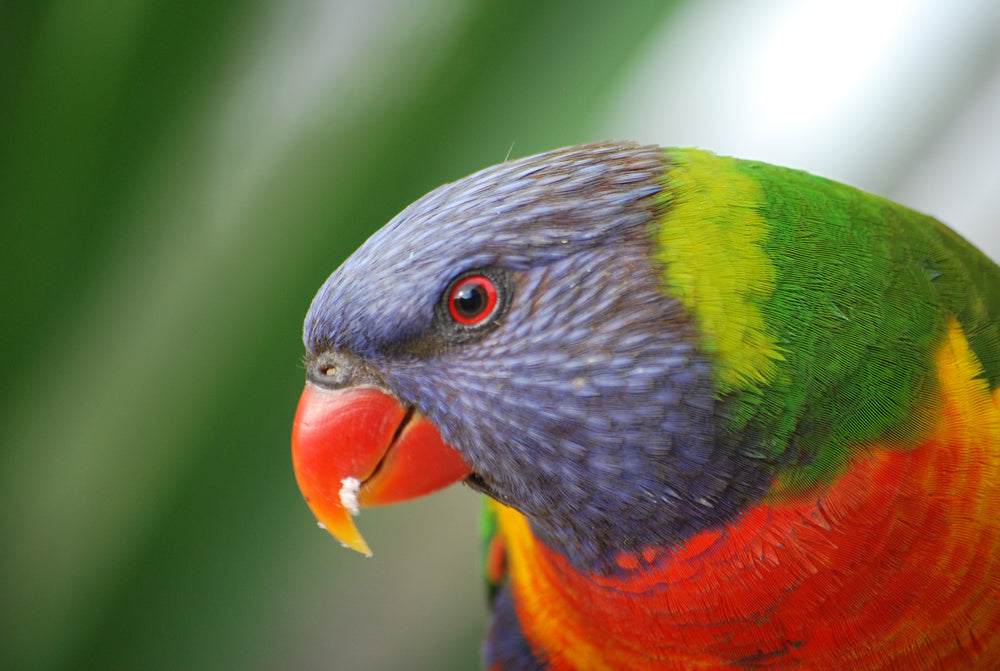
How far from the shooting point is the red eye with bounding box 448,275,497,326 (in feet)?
3.01

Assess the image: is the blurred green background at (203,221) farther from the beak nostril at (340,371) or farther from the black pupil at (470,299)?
the black pupil at (470,299)

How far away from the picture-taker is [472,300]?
0.92 m

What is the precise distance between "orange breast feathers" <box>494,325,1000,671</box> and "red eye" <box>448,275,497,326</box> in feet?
1.36

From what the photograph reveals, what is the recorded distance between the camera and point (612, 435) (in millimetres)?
910

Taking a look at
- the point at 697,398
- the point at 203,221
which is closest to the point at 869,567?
the point at 697,398

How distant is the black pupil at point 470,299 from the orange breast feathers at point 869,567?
422 mm

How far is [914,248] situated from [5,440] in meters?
1.69

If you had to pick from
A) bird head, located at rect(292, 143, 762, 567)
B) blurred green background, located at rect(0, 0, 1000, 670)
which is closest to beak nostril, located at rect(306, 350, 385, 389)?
bird head, located at rect(292, 143, 762, 567)

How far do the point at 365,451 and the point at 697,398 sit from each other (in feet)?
1.54

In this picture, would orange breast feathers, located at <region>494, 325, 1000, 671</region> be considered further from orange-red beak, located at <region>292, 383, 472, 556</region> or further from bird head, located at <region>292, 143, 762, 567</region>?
orange-red beak, located at <region>292, 383, 472, 556</region>

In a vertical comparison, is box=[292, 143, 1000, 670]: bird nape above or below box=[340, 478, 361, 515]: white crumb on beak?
above

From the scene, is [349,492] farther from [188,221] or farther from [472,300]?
[188,221]

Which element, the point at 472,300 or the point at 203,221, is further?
the point at 203,221

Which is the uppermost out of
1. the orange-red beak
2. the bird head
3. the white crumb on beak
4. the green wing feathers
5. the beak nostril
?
the green wing feathers
